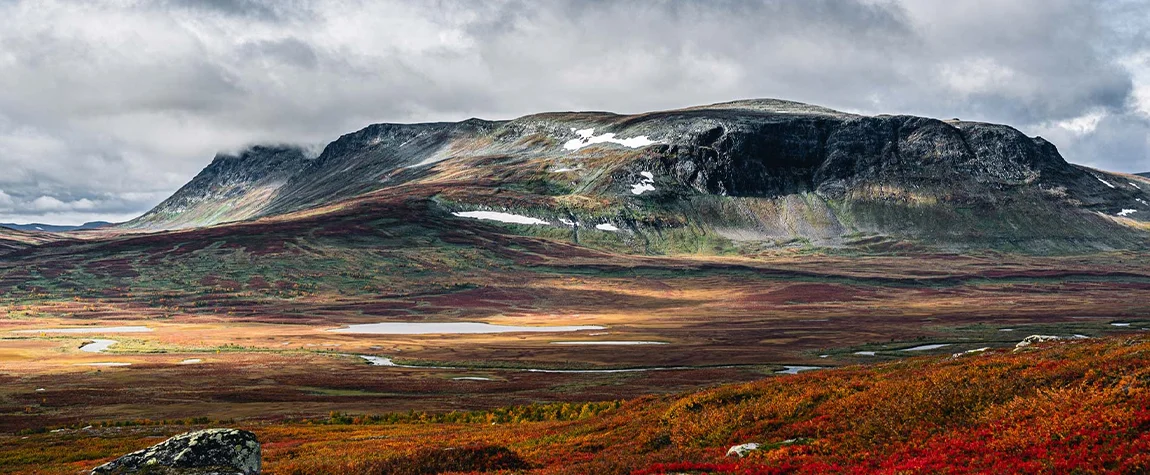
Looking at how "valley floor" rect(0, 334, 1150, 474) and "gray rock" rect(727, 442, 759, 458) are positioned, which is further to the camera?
"gray rock" rect(727, 442, 759, 458)

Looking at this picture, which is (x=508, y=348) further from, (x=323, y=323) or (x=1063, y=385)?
(x=1063, y=385)

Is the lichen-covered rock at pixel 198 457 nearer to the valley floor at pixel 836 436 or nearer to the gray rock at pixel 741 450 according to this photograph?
the valley floor at pixel 836 436

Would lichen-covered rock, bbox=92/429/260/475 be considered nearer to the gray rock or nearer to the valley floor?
the valley floor

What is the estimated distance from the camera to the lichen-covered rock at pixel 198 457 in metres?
23.6

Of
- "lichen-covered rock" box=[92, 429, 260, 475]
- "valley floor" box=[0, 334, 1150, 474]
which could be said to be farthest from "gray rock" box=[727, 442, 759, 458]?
"lichen-covered rock" box=[92, 429, 260, 475]

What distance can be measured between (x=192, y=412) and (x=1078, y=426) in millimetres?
60764

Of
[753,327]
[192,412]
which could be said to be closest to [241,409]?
[192,412]

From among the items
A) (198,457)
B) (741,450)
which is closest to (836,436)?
(741,450)

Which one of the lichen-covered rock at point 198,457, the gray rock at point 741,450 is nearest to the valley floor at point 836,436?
the gray rock at point 741,450

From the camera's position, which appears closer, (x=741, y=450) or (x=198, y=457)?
(x=198, y=457)

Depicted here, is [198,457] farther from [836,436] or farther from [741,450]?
[836,436]

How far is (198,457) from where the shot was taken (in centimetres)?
2431

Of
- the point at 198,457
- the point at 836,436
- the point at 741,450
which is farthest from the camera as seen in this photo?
the point at 836,436

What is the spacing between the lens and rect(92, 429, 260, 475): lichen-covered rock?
23641mm
